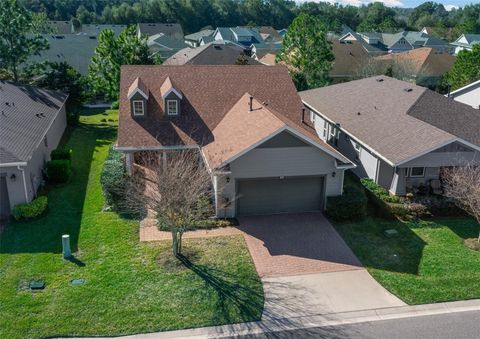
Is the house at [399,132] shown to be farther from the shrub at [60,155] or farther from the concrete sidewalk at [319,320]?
the shrub at [60,155]

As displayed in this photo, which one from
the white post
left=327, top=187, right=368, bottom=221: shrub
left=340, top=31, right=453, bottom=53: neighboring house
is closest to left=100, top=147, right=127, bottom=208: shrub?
the white post

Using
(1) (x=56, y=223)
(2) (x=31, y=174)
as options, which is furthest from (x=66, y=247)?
(2) (x=31, y=174)

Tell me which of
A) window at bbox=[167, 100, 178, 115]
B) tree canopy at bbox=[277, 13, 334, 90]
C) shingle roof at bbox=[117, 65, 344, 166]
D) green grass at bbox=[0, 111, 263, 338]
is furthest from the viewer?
tree canopy at bbox=[277, 13, 334, 90]

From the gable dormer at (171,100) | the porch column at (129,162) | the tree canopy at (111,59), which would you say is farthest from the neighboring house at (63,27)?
the porch column at (129,162)

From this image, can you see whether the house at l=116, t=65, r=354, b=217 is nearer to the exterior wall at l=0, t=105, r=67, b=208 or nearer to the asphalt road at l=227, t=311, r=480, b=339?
the exterior wall at l=0, t=105, r=67, b=208

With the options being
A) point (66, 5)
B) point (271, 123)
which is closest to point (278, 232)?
point (271, 123)

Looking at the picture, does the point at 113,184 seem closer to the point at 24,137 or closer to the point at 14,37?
the point at 24,137

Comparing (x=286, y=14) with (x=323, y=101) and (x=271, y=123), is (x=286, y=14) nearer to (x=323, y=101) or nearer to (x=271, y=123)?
(x=323, y=101)
